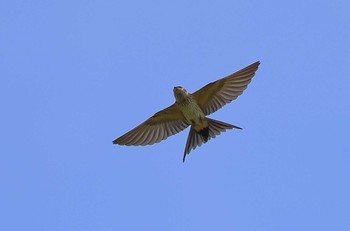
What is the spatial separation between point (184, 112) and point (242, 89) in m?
0.92

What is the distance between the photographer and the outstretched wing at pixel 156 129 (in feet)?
47.1

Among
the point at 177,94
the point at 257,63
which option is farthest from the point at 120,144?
the point at 257,63

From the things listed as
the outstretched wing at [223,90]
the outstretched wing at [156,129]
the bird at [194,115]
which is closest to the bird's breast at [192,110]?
the bird at [194,115]

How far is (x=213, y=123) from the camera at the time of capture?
540 inches

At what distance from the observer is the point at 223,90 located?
14102 mm

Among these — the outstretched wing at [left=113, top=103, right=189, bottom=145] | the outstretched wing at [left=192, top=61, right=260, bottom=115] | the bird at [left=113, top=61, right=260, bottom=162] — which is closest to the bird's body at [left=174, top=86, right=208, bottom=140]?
the bird at [left=113, top=61, right=260, bottom=162]

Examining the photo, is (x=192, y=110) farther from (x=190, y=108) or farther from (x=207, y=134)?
(x=207, y=134)

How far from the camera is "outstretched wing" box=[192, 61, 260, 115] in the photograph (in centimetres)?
1396

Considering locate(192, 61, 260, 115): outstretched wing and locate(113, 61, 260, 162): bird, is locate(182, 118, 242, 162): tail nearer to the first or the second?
locate(113, 61, 260, 162): bird

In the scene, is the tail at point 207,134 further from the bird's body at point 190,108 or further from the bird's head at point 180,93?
the bird's head at point 180,93

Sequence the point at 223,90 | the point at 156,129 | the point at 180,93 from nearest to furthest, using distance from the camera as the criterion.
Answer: the point at 180,93 < the point at 223,90 < the point at 156,129

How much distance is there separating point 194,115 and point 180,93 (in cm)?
38

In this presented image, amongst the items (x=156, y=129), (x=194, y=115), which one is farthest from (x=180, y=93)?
(x=156, y=129)

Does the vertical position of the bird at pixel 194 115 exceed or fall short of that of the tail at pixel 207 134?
it exceeds it
